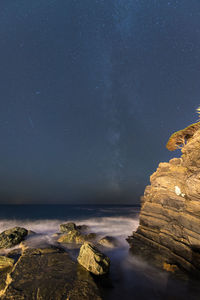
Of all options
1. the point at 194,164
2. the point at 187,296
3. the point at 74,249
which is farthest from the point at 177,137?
the point at 74,249

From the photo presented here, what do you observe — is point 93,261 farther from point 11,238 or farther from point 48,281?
point 11,238

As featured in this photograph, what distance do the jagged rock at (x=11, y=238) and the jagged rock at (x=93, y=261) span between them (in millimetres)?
10082

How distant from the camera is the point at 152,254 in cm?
1271

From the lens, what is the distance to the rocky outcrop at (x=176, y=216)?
1083 cm

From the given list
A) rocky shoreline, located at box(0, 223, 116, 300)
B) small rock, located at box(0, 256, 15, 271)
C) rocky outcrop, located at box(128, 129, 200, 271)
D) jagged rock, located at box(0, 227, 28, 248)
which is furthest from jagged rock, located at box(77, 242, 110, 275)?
jagged rock, located at box(0, 227, 28, 248)

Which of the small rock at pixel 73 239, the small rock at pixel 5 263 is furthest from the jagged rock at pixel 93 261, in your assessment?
the small rock at pixel 73 239

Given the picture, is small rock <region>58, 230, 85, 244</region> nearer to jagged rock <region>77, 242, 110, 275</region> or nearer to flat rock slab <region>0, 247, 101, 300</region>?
flat rock slab <region>0, 247, 101, 300</region>

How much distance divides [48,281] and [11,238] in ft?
36.3

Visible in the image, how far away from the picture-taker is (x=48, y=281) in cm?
735

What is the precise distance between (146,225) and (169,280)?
21.9ft

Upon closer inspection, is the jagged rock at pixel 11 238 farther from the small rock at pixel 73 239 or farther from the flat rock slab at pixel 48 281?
the flat rock slab at pixel 48 281

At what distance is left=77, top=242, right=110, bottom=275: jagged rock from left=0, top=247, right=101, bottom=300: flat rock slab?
0.44m

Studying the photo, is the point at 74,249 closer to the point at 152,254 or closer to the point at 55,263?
the point at 55,263

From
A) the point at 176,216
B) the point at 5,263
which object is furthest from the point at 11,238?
the point at 176,216
